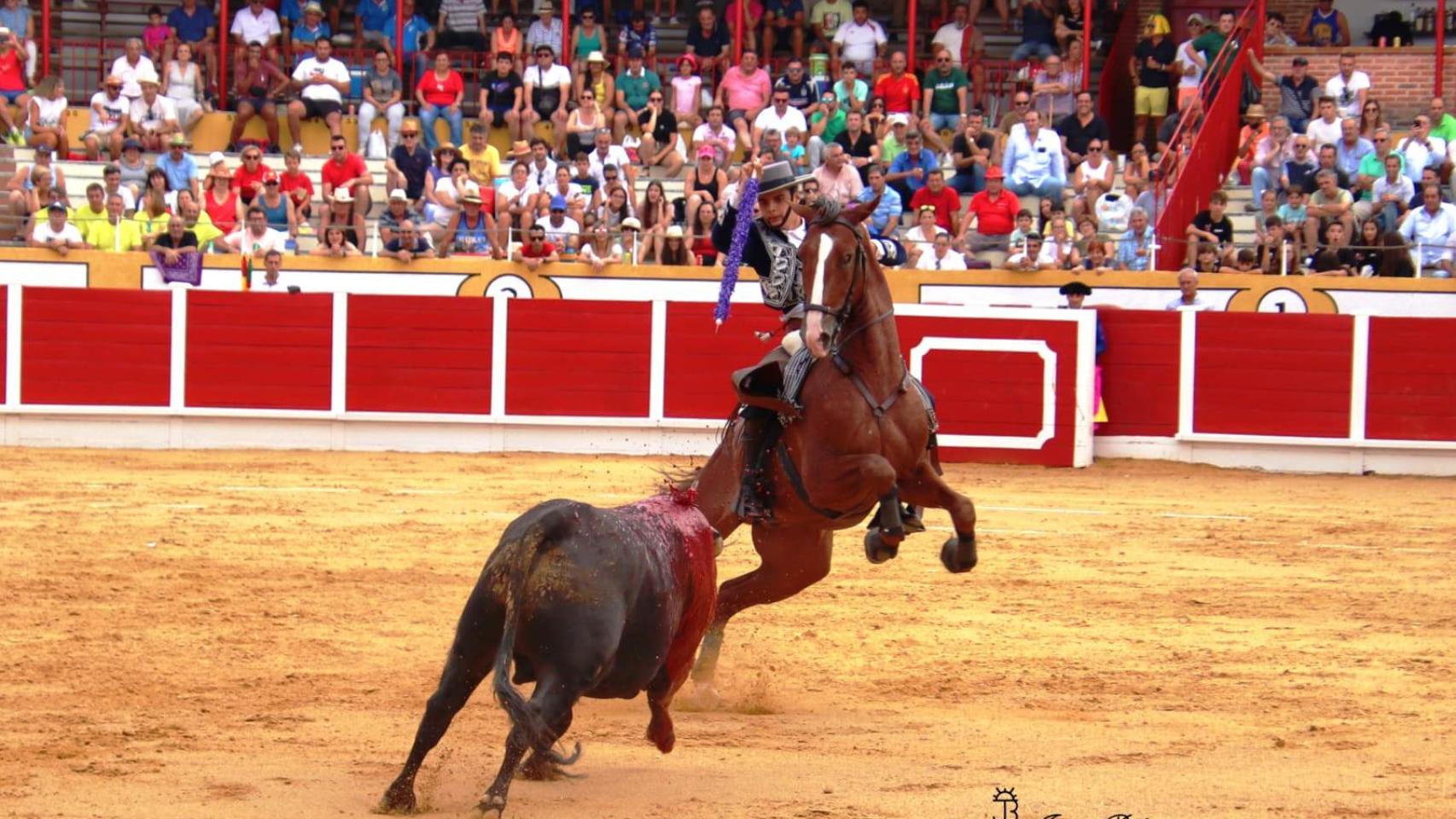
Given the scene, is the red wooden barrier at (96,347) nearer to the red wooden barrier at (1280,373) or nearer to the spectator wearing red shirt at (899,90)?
the spectator wearing red shirt at (899,90)

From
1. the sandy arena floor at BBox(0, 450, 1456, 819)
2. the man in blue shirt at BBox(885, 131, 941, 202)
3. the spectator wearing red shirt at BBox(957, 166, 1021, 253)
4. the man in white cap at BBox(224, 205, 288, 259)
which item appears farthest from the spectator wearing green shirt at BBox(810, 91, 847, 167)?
the sandy arena floor at BBox(0, 450, 1456, 819)

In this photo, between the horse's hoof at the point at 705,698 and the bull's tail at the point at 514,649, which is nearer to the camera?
the bull's tail at the point at 514,649

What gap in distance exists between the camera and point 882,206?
1725 centimetres

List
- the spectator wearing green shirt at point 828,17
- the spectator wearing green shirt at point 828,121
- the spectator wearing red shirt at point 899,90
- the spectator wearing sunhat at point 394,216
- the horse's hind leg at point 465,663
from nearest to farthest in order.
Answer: the horse's hind leg at point 465,663 → the spectator wearing sunhat at point 394,216 → the spectator wearing green shirt at point 828,121 → the spectator wearing red shirt at point 899,90 → the spectator wearing green shirt at point 828,17

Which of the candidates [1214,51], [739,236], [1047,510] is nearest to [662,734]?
[739,236]

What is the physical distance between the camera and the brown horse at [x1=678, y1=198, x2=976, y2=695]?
6828 mm

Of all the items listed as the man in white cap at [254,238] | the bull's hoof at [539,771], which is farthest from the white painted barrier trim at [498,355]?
the bull's hoof at [539,771]

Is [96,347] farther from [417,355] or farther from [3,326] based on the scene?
[417,355]

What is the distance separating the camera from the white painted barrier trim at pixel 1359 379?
15750 mm

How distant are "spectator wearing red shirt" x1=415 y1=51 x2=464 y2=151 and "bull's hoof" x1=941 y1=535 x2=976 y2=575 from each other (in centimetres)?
A: 1260

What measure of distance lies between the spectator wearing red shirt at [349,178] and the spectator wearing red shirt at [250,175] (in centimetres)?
58

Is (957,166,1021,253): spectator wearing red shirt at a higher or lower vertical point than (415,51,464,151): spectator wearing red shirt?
lower

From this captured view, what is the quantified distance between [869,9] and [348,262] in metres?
8.35

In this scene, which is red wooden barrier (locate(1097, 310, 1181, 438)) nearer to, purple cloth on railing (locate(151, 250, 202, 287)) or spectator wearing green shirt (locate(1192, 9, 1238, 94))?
spectator wearing green shirt (locate(1192, 9, 1238, 94))
